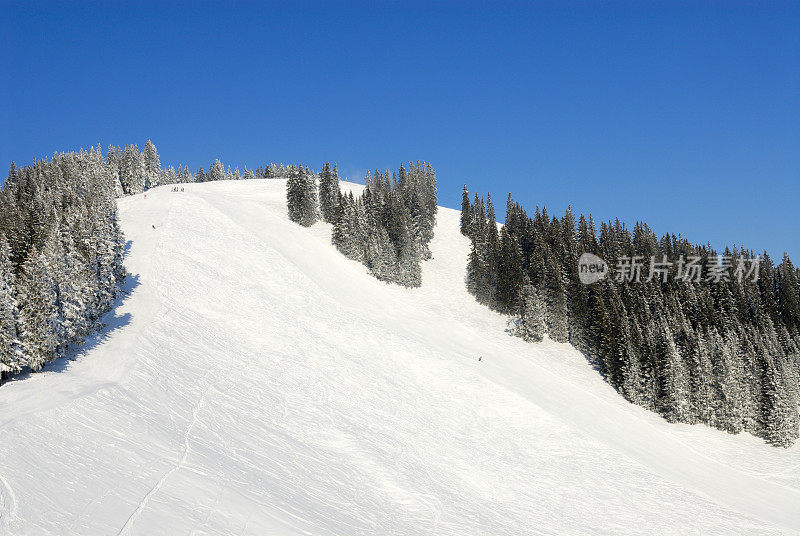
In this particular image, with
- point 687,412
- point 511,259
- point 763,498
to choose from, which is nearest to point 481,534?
point 763,498

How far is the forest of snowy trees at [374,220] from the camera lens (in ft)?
252

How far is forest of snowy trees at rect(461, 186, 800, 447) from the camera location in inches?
2051

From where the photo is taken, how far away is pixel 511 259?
77.3 metres

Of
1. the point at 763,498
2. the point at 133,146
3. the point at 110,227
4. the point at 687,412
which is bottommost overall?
the point at 763,498

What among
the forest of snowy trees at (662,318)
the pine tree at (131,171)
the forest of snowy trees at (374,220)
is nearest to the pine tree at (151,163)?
the pine tree at (131,171)

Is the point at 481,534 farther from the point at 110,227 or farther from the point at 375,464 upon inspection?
the point at 110,227

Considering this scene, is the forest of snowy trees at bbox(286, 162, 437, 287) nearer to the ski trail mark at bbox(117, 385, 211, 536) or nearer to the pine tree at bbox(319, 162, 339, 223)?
the pine tree at bbox(319, 162, 339, 223)

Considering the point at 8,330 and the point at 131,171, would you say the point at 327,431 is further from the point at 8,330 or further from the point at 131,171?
the point at 131,171

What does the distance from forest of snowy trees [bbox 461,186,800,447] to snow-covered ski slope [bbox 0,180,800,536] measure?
3274 millimetres

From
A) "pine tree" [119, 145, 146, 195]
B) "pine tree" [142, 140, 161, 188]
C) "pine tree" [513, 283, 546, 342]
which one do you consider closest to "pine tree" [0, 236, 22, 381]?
"pine tree" [513, 283, 546, 342]

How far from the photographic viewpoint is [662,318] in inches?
2410

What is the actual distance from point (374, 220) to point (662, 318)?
4965 cm

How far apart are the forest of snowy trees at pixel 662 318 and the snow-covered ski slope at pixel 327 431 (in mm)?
3274

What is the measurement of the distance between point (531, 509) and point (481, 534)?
6.82 metres
